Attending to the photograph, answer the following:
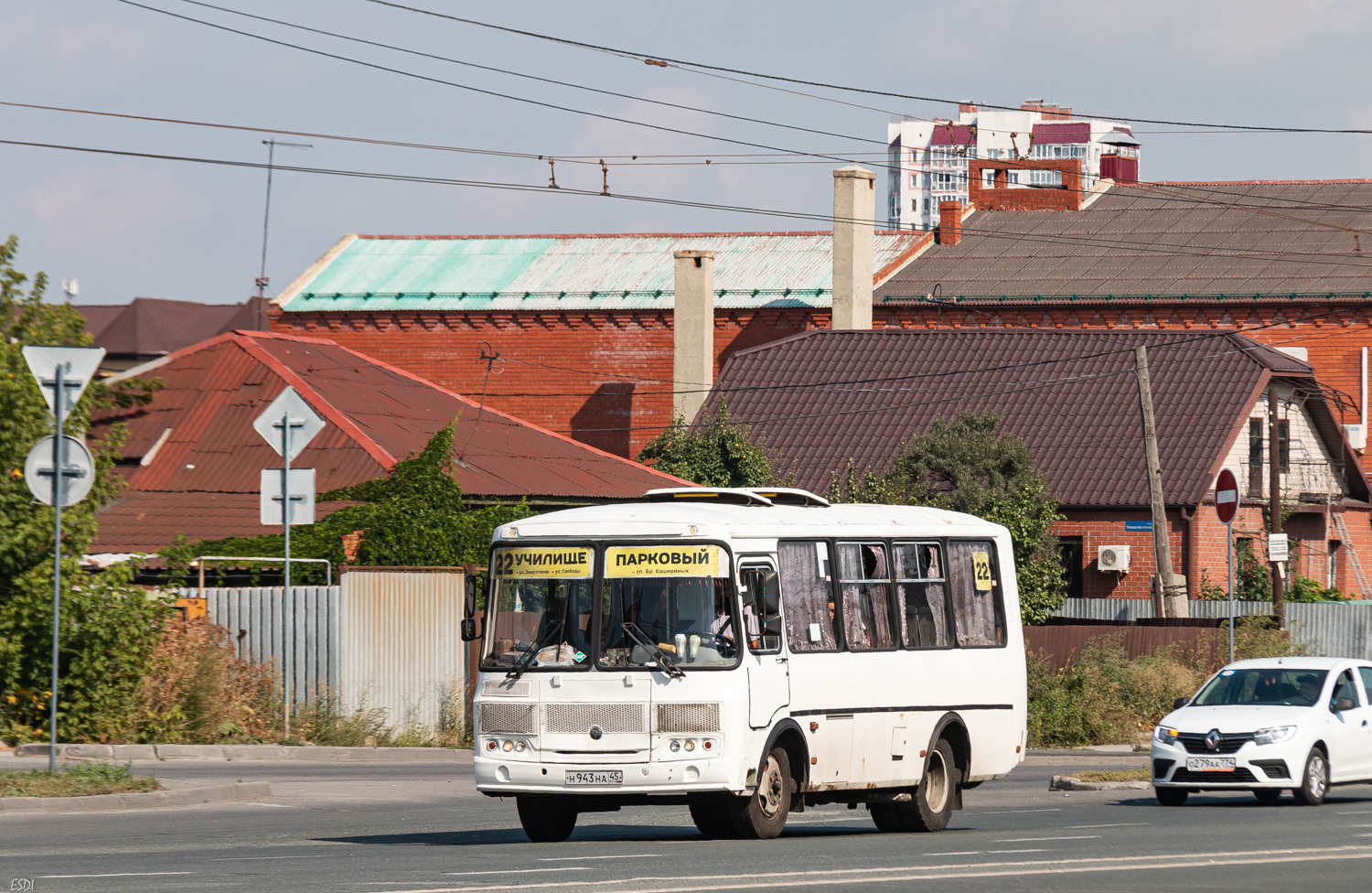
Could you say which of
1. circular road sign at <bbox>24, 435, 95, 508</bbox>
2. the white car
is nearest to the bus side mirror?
circular road sign at <bbox>24, 435, 95, 508</bbox>

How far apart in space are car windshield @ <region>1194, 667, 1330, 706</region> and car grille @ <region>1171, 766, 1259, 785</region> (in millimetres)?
1152

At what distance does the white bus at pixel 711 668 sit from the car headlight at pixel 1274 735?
476cm

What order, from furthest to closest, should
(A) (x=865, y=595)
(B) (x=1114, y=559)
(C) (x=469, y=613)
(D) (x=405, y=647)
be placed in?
(B) (x=1114, y=559) → (D) (x=405, y=647) → (A) (x=865, y=595) → (C) (x=469, y=613)

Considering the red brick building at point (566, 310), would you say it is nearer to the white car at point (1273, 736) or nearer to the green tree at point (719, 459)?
the green tree at point (719, 459)

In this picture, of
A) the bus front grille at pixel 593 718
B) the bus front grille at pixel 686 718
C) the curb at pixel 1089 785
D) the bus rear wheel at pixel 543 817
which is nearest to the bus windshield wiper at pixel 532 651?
the bus front grille at pixel 593 718

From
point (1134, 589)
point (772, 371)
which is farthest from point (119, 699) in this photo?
point (772, 371)

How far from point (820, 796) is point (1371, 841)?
428cm

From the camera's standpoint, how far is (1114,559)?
45.8m

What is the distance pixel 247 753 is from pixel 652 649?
32.3ft

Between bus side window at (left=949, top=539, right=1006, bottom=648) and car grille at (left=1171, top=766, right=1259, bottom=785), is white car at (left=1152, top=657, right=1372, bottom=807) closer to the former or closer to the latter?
car grille at (left=1171, top=766, right=1259, bottom=785)

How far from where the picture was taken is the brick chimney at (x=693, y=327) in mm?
59219

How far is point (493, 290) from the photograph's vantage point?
211 feet

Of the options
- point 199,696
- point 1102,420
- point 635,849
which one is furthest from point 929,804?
point 1102,420

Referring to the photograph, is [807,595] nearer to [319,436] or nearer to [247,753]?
[247,753]
